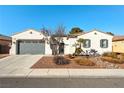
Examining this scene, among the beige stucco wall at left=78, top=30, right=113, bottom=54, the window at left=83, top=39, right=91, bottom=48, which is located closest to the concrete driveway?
the window at left=83, top=39, right=91, bottom=48

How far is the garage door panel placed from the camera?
28.0 meters

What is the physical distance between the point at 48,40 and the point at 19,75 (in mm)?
16801

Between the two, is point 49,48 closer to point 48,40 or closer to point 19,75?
point 48,40

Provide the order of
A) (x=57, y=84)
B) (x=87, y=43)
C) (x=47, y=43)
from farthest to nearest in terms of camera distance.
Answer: (x=47, y=43) → (x=87, y=43) → (x=57, y=84)

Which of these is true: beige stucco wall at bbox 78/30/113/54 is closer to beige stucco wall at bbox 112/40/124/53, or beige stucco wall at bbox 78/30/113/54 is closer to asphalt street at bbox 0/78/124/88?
beige stucco wall at bbox 112/40/124/53

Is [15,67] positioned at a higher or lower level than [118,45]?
lower

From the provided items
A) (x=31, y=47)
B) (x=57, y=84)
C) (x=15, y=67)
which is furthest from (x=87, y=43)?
(x=57, y=84)

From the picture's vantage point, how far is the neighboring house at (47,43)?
27.2m

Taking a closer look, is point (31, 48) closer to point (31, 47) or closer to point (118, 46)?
point (31, 47)

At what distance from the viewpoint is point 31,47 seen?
92.6 ft

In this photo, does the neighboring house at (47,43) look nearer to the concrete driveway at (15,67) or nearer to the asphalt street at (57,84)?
the concrete driveway at (15,67)

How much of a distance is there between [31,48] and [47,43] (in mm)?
2822

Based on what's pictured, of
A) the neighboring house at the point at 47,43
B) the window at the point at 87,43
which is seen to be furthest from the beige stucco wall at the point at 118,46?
the window at the point at 87,43

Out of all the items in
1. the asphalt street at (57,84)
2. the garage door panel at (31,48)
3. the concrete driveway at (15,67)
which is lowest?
the asphalt street at (57,84)
